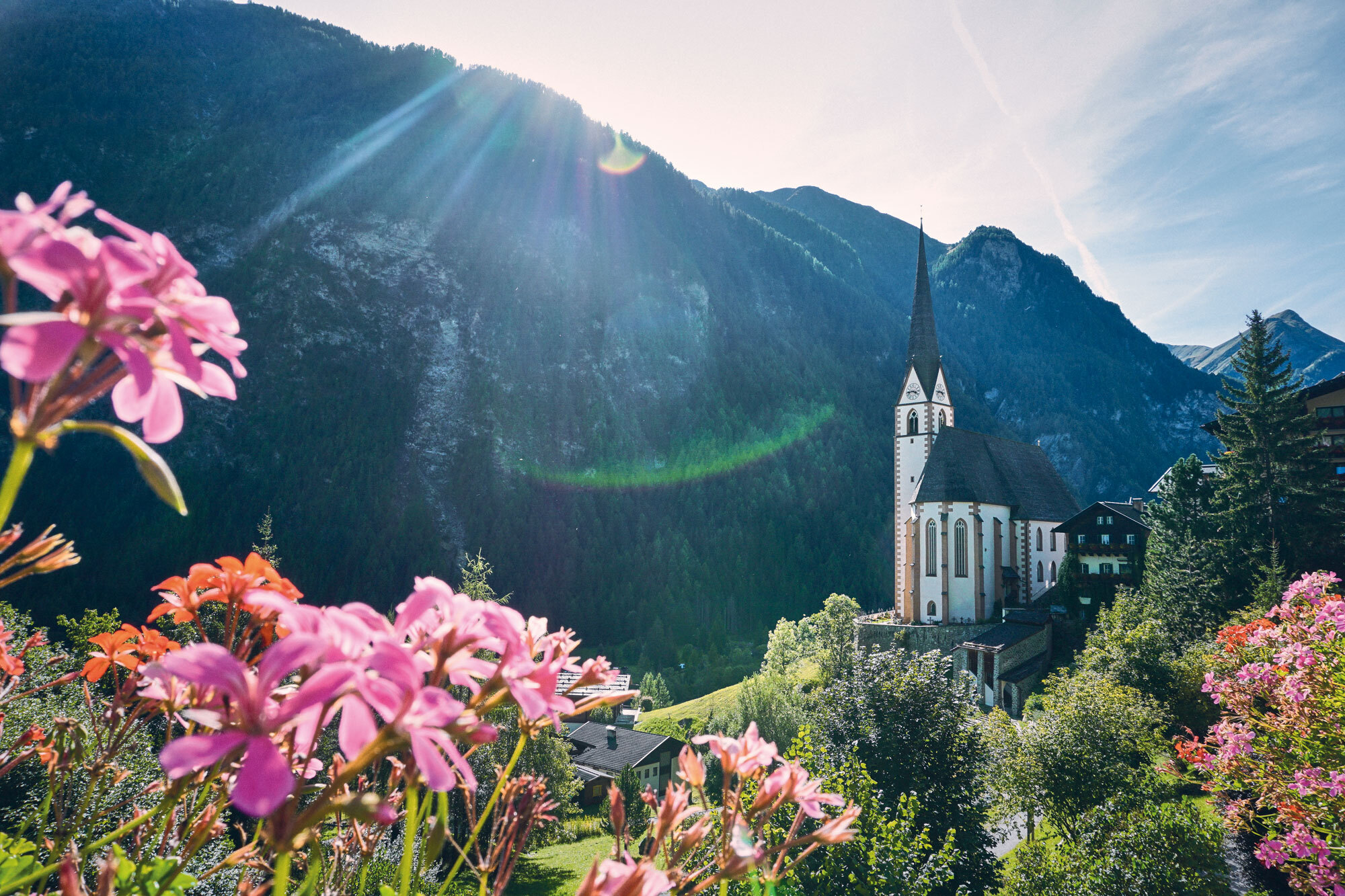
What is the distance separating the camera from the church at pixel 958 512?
32.2 m

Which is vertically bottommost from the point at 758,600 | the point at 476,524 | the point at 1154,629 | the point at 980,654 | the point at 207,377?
the point at 758,600

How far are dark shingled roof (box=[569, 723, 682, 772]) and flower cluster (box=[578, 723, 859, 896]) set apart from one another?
111 ft

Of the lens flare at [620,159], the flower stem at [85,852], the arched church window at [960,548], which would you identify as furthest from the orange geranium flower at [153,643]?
the lens flare at [620,159]

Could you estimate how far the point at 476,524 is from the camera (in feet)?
261

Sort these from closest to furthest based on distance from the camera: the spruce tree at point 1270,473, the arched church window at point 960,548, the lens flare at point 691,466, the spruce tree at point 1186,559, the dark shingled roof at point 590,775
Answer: the spruce tree at point 1186,559 < the spruce tree at point 1270,473 < the dark shingled roof at point 590,775 < the arched church window at point 960,548 < the lens flare at point 691,466

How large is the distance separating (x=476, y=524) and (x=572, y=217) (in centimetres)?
6667

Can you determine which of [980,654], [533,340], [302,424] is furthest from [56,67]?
[980,654]

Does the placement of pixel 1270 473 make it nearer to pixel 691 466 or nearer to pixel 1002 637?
pixel 1002 637

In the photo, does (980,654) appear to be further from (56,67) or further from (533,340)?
(56,67)

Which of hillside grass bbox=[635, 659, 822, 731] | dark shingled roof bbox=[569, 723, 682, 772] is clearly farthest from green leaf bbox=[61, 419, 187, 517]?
dark shingled roof bbox=[569, 723, 682, 772]

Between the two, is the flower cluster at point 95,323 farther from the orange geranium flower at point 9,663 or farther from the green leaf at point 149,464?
the orange geranium flower at point 9,663

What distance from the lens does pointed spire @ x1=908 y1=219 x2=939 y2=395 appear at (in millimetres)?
36719

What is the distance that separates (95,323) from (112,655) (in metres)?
1.03

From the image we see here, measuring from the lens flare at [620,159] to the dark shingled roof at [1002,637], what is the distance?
12395 cm
